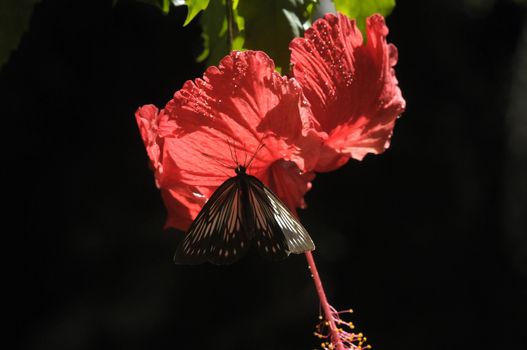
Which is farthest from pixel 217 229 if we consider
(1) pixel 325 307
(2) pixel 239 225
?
(1) pixel 325 307

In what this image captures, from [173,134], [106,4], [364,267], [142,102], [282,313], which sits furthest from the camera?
[364,267]

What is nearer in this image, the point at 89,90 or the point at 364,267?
the point at 89,90

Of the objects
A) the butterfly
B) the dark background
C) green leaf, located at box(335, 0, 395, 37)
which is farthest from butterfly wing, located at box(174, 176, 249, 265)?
the dark background

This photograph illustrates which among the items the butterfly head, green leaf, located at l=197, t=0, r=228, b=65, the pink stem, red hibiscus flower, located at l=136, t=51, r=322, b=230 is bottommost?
the pink stem

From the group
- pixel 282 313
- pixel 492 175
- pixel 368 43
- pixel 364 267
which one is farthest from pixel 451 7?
pixel 368 43

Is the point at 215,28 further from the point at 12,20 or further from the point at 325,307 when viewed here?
the point at 325,307

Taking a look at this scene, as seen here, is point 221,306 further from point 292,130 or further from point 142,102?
point 292,130

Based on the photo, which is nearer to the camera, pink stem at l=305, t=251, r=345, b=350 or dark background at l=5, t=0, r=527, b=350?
pink stem at l=305, t=251, r=345, b=350

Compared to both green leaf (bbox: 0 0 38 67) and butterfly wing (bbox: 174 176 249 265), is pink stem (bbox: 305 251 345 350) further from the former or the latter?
green leaf (bbox: 0 0 38 67)
